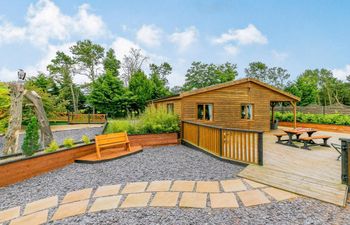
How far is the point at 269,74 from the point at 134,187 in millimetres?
41336

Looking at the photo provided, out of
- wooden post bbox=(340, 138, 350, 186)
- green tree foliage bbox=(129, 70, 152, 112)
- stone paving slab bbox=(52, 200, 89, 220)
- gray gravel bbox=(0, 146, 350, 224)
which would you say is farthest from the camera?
green tree foliage bbox=(129, 70, 152, 112)

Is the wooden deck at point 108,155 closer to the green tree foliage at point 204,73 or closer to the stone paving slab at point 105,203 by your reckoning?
the stone paving slab at point 105,203

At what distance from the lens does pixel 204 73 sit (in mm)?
33719

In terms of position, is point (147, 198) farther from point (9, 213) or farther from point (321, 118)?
point (321, 118)

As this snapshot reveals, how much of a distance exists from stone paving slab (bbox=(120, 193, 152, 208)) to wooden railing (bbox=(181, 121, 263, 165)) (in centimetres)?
279

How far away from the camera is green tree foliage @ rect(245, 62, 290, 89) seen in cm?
3750

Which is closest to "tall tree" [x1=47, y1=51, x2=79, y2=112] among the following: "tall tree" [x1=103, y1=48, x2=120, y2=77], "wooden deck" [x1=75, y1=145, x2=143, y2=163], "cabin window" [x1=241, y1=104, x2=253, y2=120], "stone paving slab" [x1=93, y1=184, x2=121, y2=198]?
"tall tree" [x1=103, y1=48, x2=120, y2=77]

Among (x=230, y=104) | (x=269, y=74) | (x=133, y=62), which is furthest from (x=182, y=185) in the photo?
(x=269, y=74)

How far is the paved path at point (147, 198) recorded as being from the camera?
2863mm

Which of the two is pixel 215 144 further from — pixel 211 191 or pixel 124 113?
pixel 124 113

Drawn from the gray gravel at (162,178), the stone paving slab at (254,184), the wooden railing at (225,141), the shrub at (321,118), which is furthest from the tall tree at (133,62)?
the stone paving slab at (254,184)

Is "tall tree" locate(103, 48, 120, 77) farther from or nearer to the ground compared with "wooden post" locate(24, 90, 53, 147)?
farther from the ground

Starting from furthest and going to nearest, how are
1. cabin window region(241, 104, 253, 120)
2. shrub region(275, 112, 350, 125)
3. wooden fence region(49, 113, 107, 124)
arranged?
wooden fence region(49, 113, 107, 124) < cabin window region(241, 104, 253, 120) < shrub region(275, 112, 350, 125)

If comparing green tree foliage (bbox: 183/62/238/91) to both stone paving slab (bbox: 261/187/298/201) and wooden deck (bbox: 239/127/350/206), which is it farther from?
stone paving slab (bbox: 261/187/298/201)
